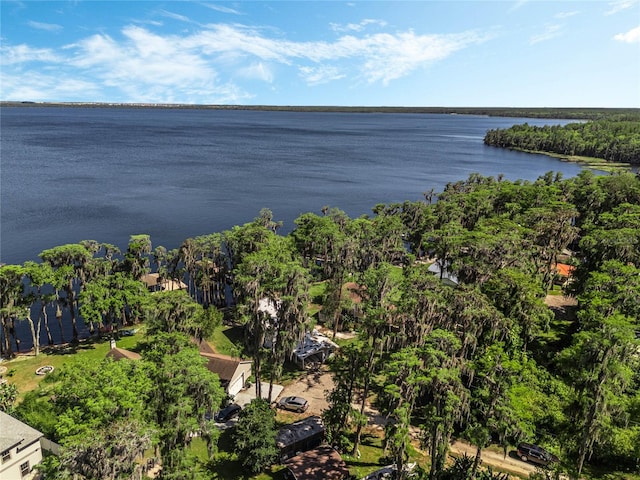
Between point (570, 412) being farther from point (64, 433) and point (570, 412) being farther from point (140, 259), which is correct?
point (140, 259)

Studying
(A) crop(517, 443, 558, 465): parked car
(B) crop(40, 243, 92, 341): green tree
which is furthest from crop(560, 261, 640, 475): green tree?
(B) crop(40, 243, 92, 341): green tree

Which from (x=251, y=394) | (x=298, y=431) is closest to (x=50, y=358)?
(x=251, y=394)

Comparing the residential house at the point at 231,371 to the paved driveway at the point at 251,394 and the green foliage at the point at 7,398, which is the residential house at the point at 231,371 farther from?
the green foliage at the point at 7,398

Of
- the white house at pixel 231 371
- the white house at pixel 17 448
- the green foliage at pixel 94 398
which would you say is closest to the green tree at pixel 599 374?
the green foliage at pixel 94 398

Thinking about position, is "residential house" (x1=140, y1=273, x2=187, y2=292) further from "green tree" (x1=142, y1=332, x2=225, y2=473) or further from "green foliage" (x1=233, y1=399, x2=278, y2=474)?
"green tree" (x1=142, y1=332, x2=225, y2=473)

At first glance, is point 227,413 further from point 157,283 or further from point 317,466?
point 157,283

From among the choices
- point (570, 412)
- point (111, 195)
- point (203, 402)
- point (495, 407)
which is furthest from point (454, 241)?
point (111, 195)
